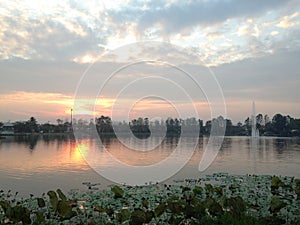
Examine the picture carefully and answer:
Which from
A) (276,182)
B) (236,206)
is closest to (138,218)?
(236,206)

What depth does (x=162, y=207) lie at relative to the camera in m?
4.73

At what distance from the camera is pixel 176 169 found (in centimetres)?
1334

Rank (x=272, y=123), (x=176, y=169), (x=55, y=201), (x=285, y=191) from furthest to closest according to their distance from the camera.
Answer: (x=272, y=123) → (x=176, y=169) → (x=285, y=191) → (x=55, y=201)

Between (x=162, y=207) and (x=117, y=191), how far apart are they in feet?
6.65

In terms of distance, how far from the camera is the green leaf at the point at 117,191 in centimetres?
→ 652

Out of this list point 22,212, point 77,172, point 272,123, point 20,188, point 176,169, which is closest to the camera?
point 22,212

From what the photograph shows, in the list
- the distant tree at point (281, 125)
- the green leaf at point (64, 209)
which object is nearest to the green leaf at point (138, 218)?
the green leaf at point (64, 209)

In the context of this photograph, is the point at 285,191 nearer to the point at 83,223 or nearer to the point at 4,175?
the point at 83,223

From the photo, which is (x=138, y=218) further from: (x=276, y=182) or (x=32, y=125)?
(x=32, y=125)

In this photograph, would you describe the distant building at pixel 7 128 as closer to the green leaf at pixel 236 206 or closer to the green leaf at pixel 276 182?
the green leaf at pixel 276 182

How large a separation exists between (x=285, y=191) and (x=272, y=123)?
61.9 meters

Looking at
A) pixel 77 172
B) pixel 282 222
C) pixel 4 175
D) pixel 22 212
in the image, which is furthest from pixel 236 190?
pixel 4 175

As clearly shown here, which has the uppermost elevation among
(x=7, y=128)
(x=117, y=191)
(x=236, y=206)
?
(x=7, y=128)

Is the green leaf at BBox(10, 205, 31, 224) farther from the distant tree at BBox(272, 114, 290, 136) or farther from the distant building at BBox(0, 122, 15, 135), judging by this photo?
the distant building at BBox(0, 122, 15, 135)
